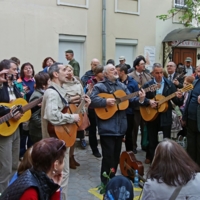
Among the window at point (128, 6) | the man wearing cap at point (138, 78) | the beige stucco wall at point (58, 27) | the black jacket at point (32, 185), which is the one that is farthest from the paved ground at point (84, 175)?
the window at point (128, 6)

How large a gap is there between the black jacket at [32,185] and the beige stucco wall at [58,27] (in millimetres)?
7871

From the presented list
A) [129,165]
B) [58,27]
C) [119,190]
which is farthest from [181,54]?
[119,190]

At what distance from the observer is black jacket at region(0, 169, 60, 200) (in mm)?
2186

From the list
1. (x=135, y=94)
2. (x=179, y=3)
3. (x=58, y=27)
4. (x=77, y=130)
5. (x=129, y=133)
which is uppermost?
(x=179, y=3)

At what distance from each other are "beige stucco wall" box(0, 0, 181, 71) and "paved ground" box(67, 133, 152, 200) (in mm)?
4197

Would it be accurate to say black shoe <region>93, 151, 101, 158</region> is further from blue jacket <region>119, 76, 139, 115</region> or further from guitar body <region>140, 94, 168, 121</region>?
blue jacket <region>119, 76, 139, 115</region>

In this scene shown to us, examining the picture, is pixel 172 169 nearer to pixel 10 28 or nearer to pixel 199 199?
pixel 199 199

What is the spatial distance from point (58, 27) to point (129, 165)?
21.2ft

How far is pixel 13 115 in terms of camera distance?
14.0 ft

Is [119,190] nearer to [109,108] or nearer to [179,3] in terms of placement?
[109,108]

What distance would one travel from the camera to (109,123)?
491 cm

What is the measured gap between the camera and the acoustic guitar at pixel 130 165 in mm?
5224

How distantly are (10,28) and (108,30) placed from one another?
3.60 metres

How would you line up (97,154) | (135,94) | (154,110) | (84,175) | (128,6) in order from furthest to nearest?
1. (128,6)
2. (97,154)
3. (154,110)
4. (84,175)
5. (135,94)
